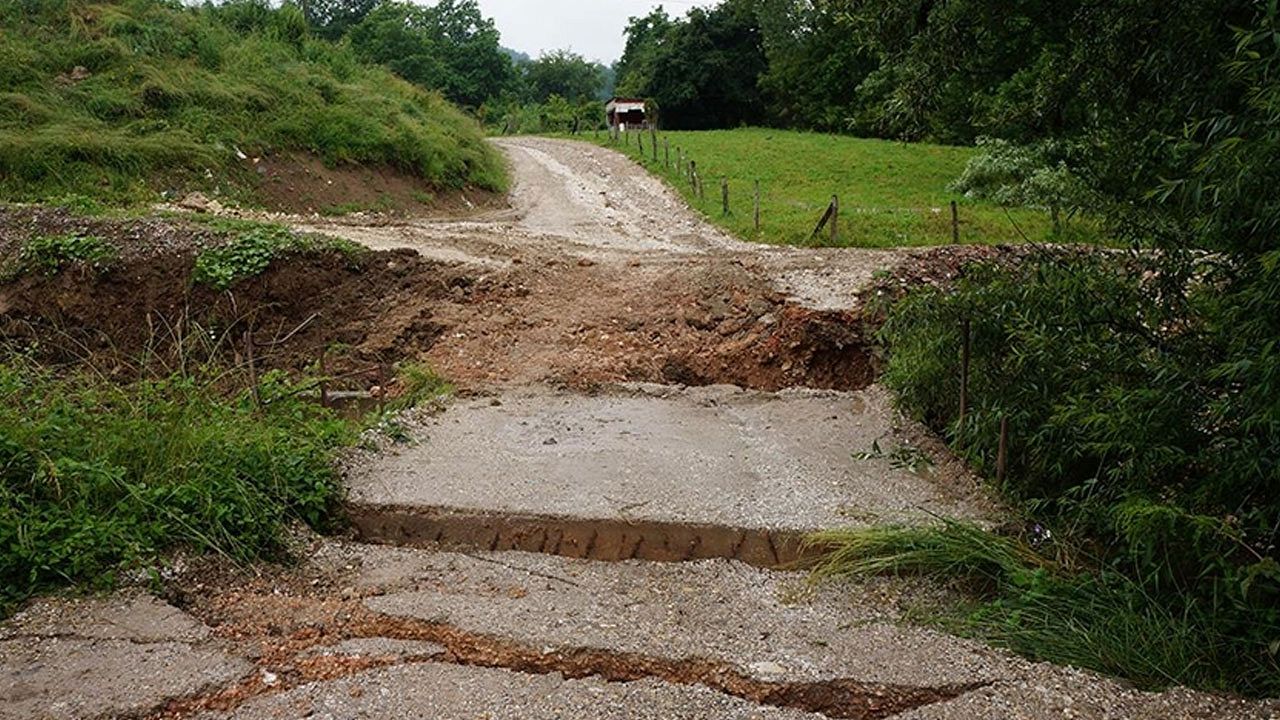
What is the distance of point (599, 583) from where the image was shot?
5875mm

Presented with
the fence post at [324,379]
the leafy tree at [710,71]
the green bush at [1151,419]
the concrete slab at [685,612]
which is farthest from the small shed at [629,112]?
the concrete slab at [685,612]

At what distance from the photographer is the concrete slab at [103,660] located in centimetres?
437

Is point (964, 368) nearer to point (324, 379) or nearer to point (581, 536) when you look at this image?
point (581, 536)

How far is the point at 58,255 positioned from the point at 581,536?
410 inches

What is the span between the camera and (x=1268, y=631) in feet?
15.7

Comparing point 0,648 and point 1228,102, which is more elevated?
point 1228,102

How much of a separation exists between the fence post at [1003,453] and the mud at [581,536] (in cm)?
147

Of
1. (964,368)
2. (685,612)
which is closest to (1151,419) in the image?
(964,368)

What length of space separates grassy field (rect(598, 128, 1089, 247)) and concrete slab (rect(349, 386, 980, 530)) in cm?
284

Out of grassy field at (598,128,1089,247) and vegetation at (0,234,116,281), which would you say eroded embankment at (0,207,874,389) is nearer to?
vegetation at (0,234,116,281)

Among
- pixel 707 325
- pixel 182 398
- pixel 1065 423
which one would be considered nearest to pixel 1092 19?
pixel 1065 423

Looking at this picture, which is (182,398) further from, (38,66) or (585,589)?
(38,66)

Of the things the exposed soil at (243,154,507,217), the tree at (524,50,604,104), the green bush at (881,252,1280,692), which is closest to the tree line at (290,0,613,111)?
the tree at (524,50,604,104)

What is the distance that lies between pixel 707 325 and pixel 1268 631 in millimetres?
7681
